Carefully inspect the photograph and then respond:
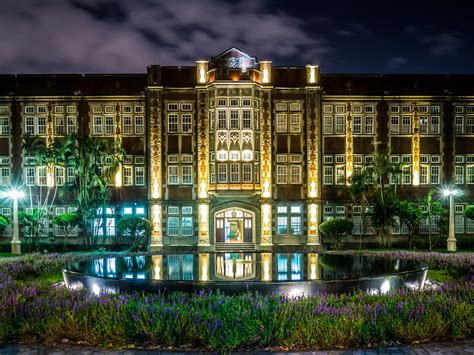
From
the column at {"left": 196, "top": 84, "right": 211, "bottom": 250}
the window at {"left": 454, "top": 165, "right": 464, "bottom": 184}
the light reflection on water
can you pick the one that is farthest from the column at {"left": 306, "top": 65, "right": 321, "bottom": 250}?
the light reflection on water

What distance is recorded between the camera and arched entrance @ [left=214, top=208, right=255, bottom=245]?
38.5 metres

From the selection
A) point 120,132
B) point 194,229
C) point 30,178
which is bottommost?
point 194,229

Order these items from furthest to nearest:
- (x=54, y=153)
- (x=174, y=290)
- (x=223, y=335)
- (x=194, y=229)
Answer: (x=194, y=229)
(x=54, y=153)
(x=174, y=290)
(x=223, y=335)

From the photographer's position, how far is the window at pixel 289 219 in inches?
1521

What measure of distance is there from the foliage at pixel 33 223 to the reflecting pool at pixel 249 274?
17195 millimetres

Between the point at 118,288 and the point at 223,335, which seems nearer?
the point at 223,335

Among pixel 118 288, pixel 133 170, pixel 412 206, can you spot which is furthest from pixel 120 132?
pixel 118 288

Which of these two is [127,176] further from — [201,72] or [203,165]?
[201,72]

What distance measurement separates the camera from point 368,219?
1550 inches

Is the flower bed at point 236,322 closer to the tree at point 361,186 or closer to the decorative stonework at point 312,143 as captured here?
the tree at point 361,186

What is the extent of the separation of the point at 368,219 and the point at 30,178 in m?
24.3

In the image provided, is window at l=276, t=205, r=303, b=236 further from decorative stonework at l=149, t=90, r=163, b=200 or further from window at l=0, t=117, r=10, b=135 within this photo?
window at l=0, t=117, r=10, b=135

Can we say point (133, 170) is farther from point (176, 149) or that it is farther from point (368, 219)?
point (368, 219)

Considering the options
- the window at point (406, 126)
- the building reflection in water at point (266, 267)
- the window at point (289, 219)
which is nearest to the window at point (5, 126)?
the window at point (289, 219)
